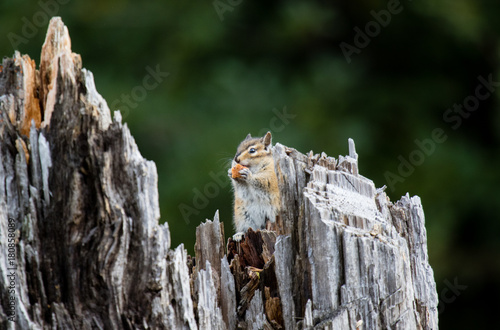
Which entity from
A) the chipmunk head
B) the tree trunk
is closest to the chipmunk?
the chipmunk head

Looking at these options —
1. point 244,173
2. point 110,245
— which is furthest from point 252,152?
point 110,245

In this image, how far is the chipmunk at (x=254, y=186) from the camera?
5664 mm

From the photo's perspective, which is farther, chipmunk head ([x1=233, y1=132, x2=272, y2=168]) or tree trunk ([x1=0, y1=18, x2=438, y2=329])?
chipmunk head ([x1=233, y1=132, x2=272, y2=168])

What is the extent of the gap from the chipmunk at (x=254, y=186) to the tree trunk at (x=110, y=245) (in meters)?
2.63

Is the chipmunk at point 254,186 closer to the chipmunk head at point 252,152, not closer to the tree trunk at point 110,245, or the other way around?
the chipmunk head at point 252,152

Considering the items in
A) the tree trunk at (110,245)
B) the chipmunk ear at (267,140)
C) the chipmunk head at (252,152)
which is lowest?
the tree trunk at (110,245)

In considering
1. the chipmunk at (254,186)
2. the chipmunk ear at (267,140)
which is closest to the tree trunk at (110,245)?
the chipmunk at (254,186)

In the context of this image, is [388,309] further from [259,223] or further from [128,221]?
[259,223]

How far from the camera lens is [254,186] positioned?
576 centimetres

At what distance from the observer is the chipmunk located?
5.66 m

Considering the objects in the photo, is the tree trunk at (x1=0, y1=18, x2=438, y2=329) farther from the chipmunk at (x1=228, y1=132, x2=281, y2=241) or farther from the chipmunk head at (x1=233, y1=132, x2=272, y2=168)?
the chipmunk head at (x1=233, y1=132, x2=272, y2=168)

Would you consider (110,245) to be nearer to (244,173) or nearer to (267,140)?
(244,173)

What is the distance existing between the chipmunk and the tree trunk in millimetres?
2630

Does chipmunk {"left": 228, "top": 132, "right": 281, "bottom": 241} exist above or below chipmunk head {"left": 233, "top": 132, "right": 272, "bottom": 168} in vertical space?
below
